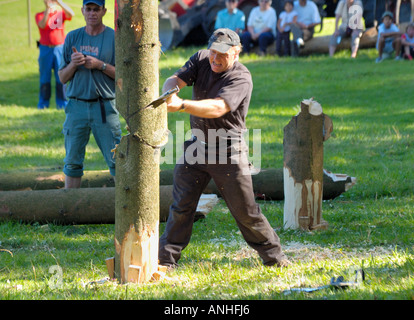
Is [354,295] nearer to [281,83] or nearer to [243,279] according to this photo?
[243,279]

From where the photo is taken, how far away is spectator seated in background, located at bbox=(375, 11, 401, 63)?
16.9 meters

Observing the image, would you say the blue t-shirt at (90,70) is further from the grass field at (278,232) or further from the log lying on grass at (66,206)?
the log lying on grass at (66,206)

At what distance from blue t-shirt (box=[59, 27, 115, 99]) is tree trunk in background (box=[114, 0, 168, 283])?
88.9 inches

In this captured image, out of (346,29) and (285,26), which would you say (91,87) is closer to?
(285,26)

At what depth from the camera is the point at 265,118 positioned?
12.6m

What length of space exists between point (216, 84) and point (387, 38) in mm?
13311

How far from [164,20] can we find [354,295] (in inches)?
621

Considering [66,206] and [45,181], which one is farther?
[45,181]

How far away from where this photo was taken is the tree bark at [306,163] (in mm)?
6387

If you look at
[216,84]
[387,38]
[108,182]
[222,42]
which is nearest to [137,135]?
[216,84]

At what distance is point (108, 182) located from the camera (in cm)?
746

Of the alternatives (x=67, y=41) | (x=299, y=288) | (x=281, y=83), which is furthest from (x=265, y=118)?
(x=299, y=288)

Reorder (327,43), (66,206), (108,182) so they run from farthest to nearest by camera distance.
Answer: (327,43) → (108,182) → (66,206)

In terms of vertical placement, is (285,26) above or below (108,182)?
above
